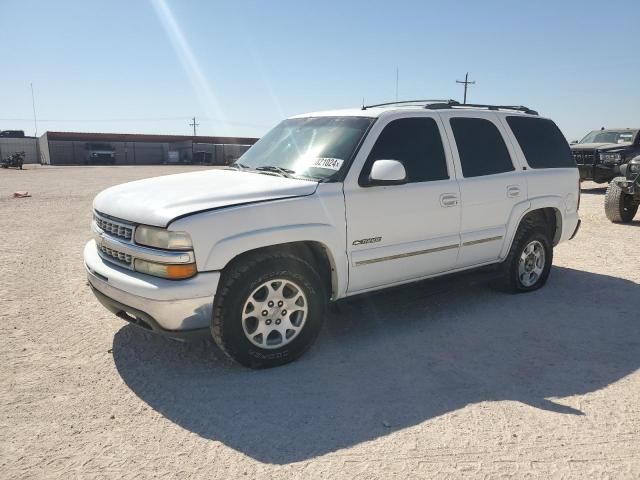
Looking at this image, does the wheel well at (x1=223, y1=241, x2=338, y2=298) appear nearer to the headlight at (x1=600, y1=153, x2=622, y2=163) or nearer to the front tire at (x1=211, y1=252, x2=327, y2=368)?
the front tire at (x1=211, y1=252, x2=327, y2=368)

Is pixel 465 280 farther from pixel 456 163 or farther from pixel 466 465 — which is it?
pixel 466 465

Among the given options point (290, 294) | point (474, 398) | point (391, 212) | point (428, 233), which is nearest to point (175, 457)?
point (290, 294)

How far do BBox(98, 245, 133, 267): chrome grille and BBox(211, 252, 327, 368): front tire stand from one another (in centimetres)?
69

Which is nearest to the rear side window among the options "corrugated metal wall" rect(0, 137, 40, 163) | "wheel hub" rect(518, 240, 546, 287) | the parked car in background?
"wheel hub" rect(518, 240, 546, 287)

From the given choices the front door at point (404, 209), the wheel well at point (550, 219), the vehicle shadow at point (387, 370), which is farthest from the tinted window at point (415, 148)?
the wheel well at point (550, 219)

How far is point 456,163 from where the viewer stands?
453cm

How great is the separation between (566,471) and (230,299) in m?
2.14

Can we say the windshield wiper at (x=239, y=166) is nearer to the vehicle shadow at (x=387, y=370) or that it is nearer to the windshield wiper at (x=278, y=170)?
the windshield wiper at (x=278, y=170)

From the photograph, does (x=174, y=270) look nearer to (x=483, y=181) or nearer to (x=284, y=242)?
(x=284, y=242)

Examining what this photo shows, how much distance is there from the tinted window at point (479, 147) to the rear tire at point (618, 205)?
5850 mm

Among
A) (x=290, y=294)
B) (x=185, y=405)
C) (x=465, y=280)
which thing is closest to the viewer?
(x=185, y=405)

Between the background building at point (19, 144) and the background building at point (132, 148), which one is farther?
the background building at point (19, 144)

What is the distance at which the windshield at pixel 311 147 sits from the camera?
3979mm

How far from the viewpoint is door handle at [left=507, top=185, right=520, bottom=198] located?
4.93 meters
